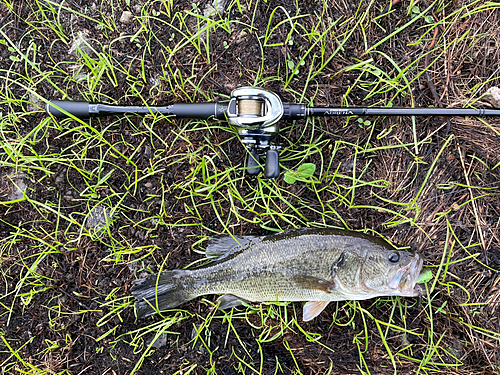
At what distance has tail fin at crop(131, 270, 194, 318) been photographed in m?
2.73

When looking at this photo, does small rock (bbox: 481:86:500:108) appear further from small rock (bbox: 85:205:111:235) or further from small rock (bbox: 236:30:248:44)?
small rock (bbox: 85:205:111:235)

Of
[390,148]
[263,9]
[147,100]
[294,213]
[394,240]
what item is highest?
[263,9]

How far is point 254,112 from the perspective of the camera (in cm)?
238

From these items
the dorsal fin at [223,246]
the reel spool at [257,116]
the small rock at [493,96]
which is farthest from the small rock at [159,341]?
the small rock at [493,96]

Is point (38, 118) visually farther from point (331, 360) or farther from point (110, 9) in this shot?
point (331, 360)

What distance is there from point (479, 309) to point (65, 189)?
3.84 m

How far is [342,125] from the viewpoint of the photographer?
280 cm

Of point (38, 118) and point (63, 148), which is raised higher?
point (38, 118)

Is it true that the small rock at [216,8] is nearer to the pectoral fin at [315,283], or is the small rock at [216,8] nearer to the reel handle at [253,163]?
the reel handle at [253,163]

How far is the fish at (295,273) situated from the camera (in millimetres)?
2510

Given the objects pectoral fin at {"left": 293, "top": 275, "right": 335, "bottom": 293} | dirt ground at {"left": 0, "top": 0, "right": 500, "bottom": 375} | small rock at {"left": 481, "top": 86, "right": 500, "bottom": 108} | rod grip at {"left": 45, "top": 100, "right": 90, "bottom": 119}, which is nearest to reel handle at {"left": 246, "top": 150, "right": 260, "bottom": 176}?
dirt ground at {"left": 0, "top": 0, "right": 500, "bottom": 375}

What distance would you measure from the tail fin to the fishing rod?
1.14m

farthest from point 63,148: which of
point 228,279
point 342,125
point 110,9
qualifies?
point 342,125

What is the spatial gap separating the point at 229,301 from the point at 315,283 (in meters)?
0.76
